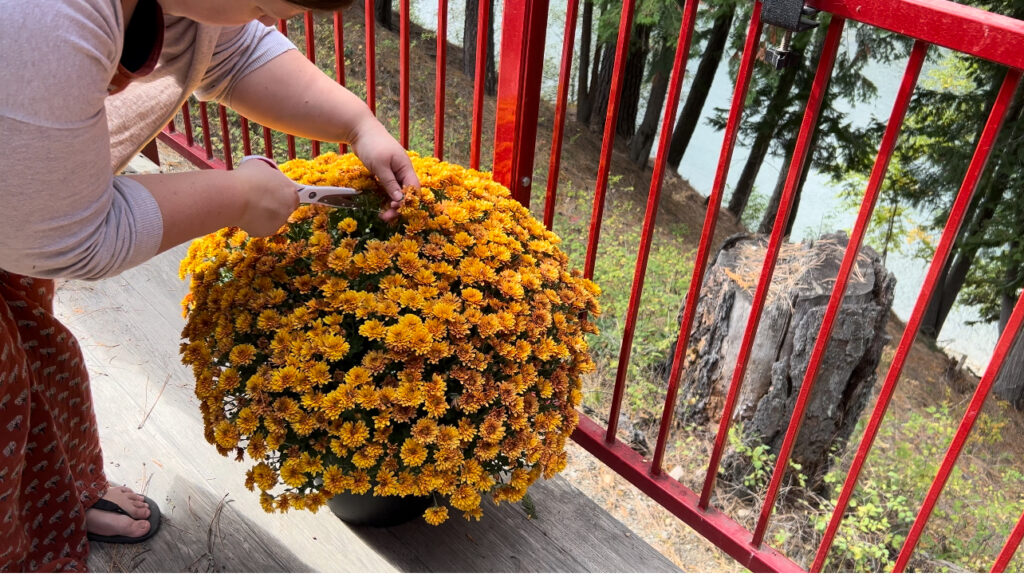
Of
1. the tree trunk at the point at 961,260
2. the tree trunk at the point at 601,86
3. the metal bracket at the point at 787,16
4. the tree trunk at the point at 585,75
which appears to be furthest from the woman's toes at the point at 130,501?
the tree trunk at the point at 585,75

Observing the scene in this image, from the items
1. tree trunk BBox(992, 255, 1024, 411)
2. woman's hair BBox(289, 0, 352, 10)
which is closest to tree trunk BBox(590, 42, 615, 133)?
tree trunk BBox(992, 255, 1024, 411)

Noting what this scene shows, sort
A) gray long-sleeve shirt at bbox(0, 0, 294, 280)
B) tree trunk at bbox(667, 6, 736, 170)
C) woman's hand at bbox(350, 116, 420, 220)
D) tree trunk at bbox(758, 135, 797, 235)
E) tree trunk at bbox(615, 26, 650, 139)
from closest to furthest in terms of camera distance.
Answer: gray long-sleeve shirt at bbox(0, 0, 294, 280) → woman's hand at bbox(350, 116, 420, 220) → tree trunk at bbox(758, 135, 797, 235) → tree trunk at bbox(667, 6, 736, 170) → tree trunk at bbox(615, 26, 650, 139)

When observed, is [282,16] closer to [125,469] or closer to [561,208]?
[125,469]

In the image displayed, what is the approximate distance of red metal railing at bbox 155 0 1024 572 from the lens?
1142 mm

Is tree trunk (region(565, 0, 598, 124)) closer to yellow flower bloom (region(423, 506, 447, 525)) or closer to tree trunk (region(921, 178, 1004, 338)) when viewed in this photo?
tree trunk (region(921, 178, 1004, 338))

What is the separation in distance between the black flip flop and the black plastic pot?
37 centimetres

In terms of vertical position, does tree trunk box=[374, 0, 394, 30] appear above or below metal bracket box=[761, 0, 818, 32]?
below

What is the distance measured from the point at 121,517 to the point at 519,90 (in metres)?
Answer: 1.29

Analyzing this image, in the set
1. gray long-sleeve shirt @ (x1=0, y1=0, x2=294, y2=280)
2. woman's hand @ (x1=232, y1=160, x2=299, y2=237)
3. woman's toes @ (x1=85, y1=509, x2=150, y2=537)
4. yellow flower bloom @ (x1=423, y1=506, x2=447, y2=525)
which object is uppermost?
gray long-sleeve shirt @ (x1=0, y1=0, x2=294, y2=280)

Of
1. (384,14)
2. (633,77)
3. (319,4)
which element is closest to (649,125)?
(633,77)

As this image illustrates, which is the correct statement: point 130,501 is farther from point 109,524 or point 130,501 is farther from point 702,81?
point 702,81

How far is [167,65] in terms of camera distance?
1.34 metres

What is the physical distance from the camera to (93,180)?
1000mm

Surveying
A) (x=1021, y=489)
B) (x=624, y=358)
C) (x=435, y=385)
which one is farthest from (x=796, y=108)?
(x=435, y=385)
